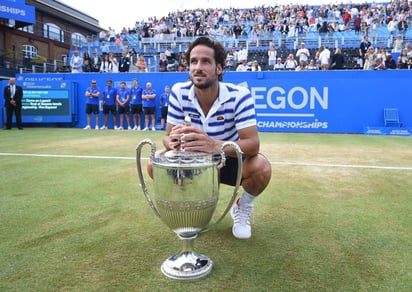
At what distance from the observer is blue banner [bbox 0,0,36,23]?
24294mm

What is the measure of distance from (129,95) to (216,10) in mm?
18893

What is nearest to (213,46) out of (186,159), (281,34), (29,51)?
(186,159)

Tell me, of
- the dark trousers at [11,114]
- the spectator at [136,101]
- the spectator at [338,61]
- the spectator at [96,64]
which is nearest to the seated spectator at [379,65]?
the spectator at [338,61]

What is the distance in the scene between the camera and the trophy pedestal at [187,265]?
202cm

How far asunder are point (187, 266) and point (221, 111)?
3.60 feet

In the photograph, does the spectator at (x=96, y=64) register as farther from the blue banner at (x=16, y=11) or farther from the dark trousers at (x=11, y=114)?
the blue banner at (x=16, y=11)

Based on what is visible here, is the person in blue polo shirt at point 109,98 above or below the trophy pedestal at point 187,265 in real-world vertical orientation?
above

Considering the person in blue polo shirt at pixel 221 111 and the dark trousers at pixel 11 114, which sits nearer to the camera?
the person in blue polo shirt at pixel 221 111

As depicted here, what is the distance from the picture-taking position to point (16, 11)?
2509 cm

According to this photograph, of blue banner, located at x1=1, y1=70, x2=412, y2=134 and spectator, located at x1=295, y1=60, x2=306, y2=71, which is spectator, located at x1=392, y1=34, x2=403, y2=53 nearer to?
spectator, located at x1=295, y1=60, x2=306, y2=71

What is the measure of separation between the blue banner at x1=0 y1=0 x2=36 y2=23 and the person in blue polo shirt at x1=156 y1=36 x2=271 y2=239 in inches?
1046

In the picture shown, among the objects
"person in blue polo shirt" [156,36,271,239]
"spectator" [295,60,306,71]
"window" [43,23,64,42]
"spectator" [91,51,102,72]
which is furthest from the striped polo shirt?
"window" [43,23,64,42]

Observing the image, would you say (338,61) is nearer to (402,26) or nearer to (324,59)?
(324,59)

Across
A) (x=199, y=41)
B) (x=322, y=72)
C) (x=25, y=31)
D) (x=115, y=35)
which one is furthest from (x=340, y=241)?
(x=25, y=31)
